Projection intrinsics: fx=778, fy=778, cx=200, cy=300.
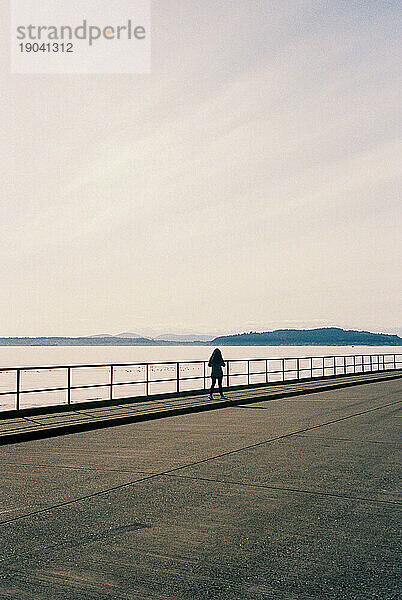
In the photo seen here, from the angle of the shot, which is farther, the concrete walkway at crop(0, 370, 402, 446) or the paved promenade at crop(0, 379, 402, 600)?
the concrete walkway at crop(0, 370, 402, 446)

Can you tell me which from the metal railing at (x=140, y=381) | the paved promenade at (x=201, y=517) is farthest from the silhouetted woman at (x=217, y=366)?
the paved promenade at (x=201, y=517)

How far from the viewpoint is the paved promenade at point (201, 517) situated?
600 cm

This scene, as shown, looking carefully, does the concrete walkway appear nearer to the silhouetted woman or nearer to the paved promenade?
the paved promenade

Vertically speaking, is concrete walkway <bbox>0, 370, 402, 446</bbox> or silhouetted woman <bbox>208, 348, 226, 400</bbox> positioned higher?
silhouetted woman <bbox>208, 348, 226, 400</bbox>

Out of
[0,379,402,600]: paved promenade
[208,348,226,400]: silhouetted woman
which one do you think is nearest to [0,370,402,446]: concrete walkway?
[0,379,402,600]: paved promenade

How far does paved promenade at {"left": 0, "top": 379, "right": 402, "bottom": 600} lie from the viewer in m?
6.00

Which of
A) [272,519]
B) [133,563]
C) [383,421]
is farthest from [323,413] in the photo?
[133,563]

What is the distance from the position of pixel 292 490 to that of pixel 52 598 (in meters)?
4.69

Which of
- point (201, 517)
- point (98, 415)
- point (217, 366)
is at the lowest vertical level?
point (98, 415)

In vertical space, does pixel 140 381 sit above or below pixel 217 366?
below

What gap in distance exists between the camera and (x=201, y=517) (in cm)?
829

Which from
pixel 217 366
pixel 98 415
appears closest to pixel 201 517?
pixel 98 415

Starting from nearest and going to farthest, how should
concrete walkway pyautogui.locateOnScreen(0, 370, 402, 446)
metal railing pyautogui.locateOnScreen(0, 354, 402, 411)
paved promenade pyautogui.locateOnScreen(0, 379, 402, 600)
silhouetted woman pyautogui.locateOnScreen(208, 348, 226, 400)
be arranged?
1. paved promenade pyautogui.locateOnScreen(0, 379, 402, 600)
2. concrete walkway pyautogui.locateOnScreen(0, 370, 402, 446)
3. metal railing pyautogui.locateOnScreen(0, 354, 402, 411)
4. silhouetted woman pyautogui.locateOnScreen(208, 348, 226, 400)

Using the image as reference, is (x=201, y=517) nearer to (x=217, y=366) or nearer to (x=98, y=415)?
(x=98, y=415)
